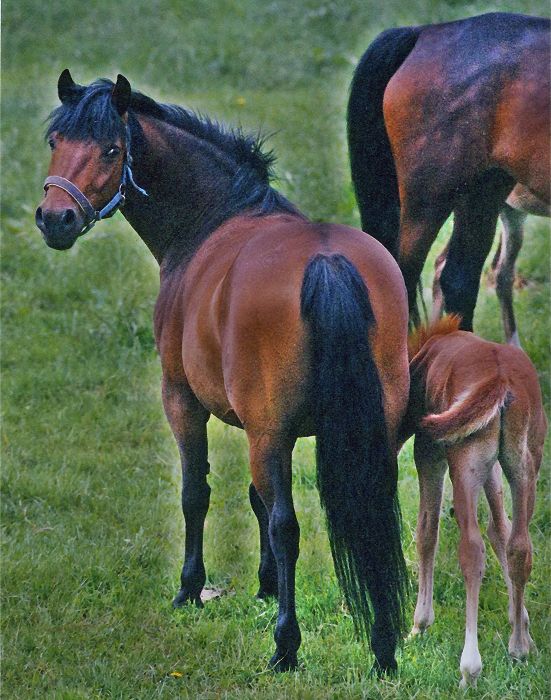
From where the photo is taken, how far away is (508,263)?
7488 mm

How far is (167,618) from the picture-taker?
4961 millimetres

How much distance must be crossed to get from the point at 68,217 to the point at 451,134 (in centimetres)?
205

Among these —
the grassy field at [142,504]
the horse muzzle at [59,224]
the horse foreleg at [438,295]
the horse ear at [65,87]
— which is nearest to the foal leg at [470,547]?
the grassy field at [142,504]

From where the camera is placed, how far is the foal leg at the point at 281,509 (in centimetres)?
410

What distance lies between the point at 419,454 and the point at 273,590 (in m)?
1.10

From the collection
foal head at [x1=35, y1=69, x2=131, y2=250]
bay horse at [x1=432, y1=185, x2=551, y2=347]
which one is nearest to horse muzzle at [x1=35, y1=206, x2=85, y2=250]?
foal head at [x1=35, y1=69, x2=131, y2=250]

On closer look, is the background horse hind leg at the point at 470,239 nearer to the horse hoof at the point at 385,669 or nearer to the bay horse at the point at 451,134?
the bay horse at the point at 451,134

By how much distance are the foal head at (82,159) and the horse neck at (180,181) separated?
0.74 ft

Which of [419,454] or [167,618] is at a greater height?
[419,454]

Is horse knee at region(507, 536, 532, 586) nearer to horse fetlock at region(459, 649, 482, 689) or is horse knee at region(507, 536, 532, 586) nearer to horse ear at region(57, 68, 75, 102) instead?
horse fetlock at region(459, 649, 482, 689)

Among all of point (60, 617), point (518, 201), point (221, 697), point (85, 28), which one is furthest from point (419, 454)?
point (85, 28)

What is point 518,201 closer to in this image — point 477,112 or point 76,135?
point 477,112

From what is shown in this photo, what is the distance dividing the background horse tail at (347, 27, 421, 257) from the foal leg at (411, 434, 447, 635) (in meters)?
1.98

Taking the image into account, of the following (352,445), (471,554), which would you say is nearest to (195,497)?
(352,445)
